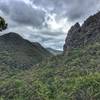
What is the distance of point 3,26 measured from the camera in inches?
1395

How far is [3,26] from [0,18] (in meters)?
1.18

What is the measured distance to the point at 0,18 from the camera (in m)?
35.4
